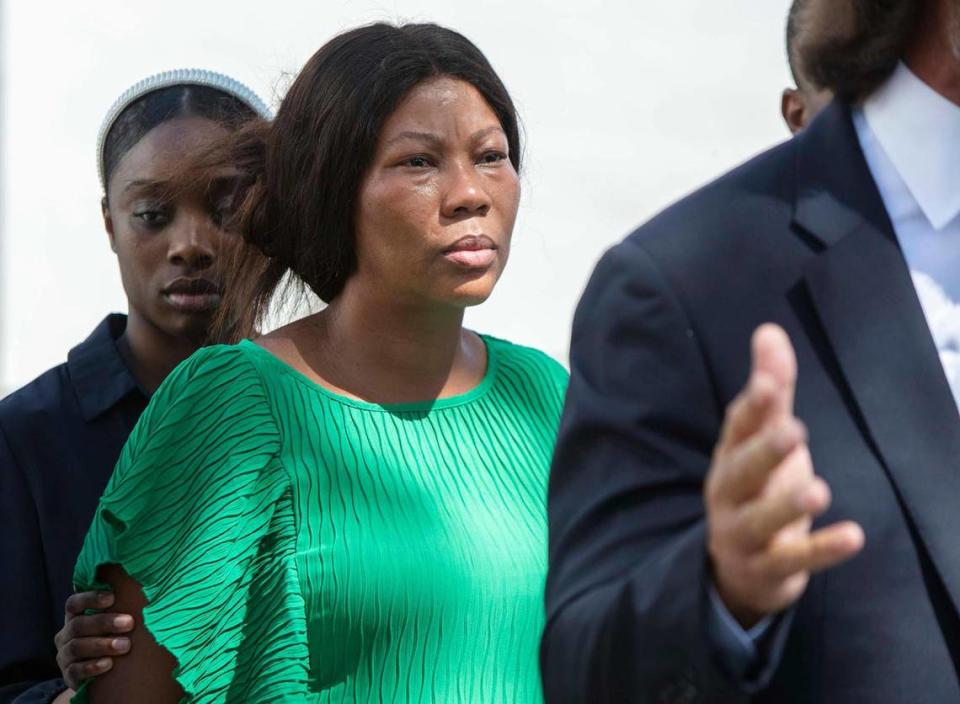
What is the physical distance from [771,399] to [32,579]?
204 centimetres

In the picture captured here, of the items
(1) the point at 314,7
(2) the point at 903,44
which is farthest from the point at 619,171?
(2) the point at 903,44

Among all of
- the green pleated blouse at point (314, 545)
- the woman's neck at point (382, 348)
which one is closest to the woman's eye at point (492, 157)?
the woman's neck at point (382, 348)

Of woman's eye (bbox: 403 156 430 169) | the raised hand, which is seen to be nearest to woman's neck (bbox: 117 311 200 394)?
woman's eye (bbox: 403 156 430 169)

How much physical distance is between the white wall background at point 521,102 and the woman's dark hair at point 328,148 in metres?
1.91

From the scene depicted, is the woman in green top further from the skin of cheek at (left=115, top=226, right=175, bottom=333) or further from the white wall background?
the white wall background

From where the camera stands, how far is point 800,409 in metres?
1.65

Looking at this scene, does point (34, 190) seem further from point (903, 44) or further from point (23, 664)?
point (903, 44)

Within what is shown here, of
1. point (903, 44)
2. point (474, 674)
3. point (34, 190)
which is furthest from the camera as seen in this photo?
point (34, 190)

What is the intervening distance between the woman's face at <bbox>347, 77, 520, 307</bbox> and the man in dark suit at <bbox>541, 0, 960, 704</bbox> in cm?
116

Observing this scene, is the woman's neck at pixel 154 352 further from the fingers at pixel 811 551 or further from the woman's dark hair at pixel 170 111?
the fingers at pixel 811 551

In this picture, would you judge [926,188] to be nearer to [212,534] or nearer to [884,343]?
[884,343]

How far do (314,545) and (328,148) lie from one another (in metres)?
0.71

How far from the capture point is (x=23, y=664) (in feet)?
10.0

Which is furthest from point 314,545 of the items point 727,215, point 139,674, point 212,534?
point 727,215
